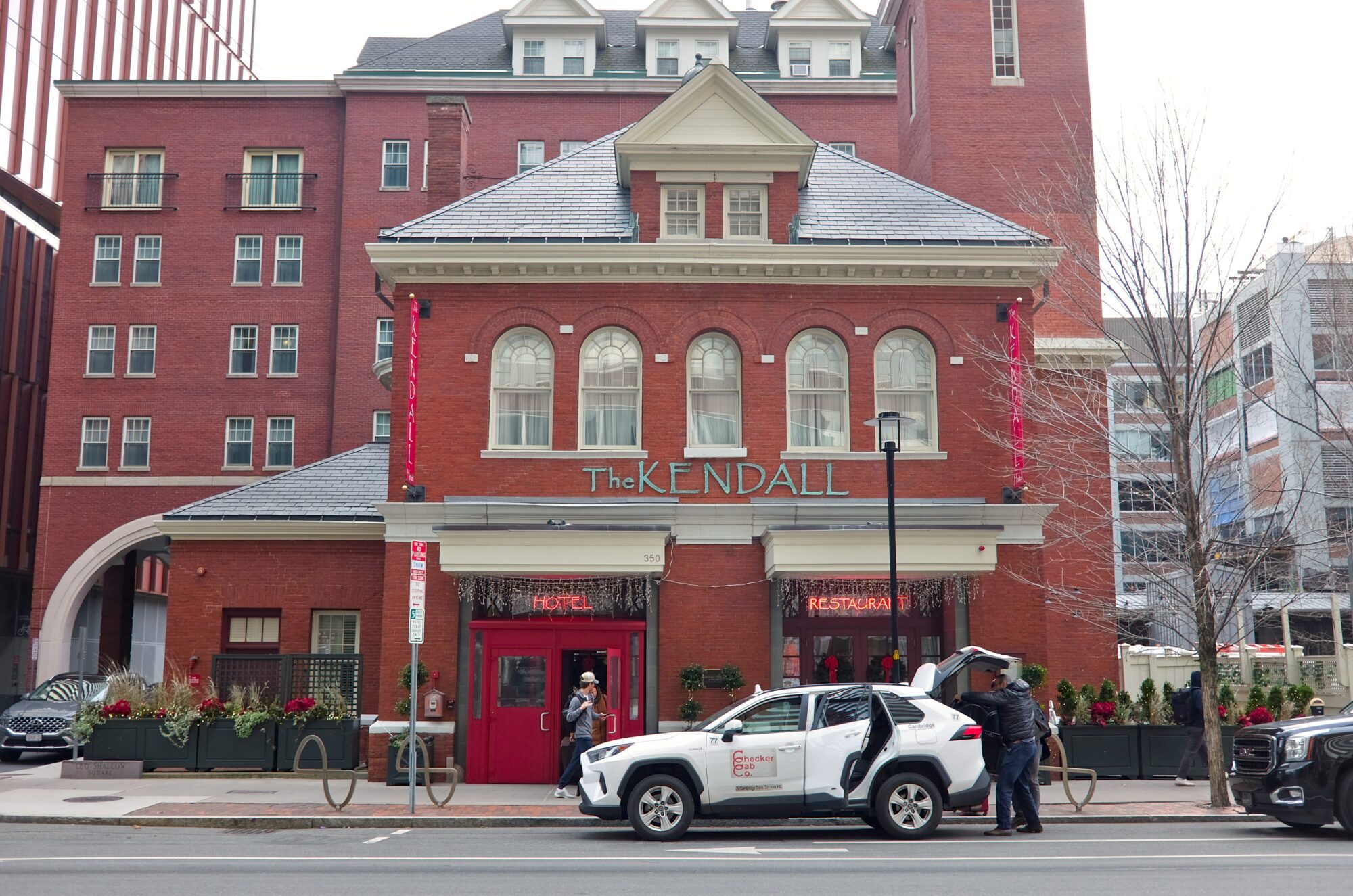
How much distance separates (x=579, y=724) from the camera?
59.4ft

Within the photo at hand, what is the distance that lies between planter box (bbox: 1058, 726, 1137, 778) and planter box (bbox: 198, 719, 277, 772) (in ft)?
44.1

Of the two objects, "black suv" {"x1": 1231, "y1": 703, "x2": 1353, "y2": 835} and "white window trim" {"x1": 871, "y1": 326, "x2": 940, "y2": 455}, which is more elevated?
"white window trim" {"x1": 871, "y1": 326, "x2": 940, "y2": 455}

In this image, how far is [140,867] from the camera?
38.3 feet

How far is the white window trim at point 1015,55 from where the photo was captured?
30172 mm

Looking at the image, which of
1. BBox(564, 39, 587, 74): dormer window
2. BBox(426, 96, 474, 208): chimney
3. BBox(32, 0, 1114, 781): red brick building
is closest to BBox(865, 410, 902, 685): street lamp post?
BBox(32, 0, 1114, 781): red brick building

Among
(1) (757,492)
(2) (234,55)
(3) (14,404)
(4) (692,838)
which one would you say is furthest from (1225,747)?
(2) (234,55)

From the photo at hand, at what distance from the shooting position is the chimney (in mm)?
24953

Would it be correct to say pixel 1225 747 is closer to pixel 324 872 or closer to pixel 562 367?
Answer: pixel 562 367

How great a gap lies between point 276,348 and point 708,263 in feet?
74.8

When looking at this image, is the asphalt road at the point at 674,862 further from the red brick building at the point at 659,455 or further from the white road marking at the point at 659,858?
the red brick building at the point at 659,455

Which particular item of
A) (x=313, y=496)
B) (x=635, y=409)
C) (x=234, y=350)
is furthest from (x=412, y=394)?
(x=234, y=350)

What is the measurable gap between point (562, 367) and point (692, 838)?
974 cm

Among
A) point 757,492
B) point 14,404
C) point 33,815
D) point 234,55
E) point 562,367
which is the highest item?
point 234,55

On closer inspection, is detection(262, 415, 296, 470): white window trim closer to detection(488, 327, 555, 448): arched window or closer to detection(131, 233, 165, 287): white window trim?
detection(131, 233, 165, 287): white window trim
